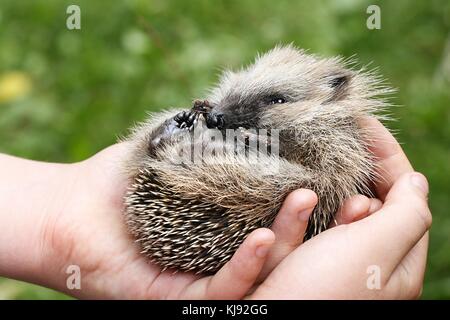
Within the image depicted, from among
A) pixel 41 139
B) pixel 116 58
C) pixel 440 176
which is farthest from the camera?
pixel 116 58

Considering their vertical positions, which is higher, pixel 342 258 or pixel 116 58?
pixel 116 58

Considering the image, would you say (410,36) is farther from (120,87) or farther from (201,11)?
(120,87)

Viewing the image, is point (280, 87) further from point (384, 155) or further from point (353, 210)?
point (353, 210)

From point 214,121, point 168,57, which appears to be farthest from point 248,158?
point 168,57

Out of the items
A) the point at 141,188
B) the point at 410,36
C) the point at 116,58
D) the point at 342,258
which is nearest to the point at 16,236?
the point at 141,188

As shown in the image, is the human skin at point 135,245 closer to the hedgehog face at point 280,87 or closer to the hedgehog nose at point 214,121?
the hedgehog face at point 280,87

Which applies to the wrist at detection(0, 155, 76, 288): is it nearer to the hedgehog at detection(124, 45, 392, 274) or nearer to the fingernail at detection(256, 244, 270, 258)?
the hedgehog at detection(124, 45, 392, 274)
